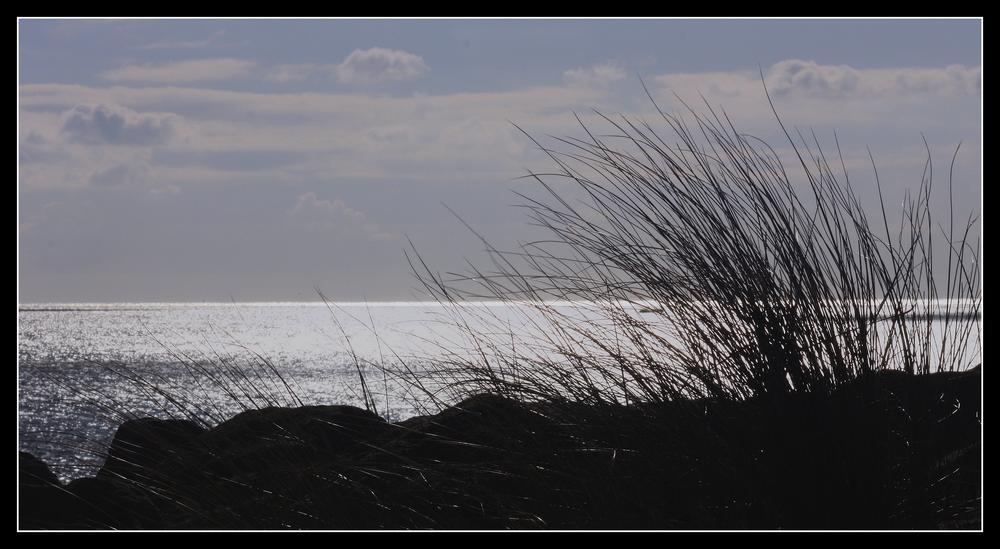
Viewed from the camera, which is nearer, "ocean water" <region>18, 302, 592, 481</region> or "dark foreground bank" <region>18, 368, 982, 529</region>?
"dark foreground bank" <region>18, 368, 982, 529</region>

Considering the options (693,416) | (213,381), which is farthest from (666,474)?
(213,381)

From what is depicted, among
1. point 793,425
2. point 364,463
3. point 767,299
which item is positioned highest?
point 767,299

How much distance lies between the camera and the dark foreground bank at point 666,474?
4.80 feet

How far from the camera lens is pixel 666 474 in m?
1.51

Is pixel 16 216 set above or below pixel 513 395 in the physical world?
above

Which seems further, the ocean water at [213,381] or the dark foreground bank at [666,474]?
the ocean water at [213,381]

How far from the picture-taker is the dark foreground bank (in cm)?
146

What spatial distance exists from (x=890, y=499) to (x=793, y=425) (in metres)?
0.28

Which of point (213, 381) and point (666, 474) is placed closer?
point (666, 474)

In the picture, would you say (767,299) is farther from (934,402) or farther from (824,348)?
(934,402)

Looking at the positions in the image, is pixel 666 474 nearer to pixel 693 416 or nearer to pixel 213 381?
pixel 693 416

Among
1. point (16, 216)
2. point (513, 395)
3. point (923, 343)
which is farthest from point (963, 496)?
point (16, 216)

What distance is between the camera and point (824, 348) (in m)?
1.59

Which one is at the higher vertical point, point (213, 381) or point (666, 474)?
point (213, 381)
